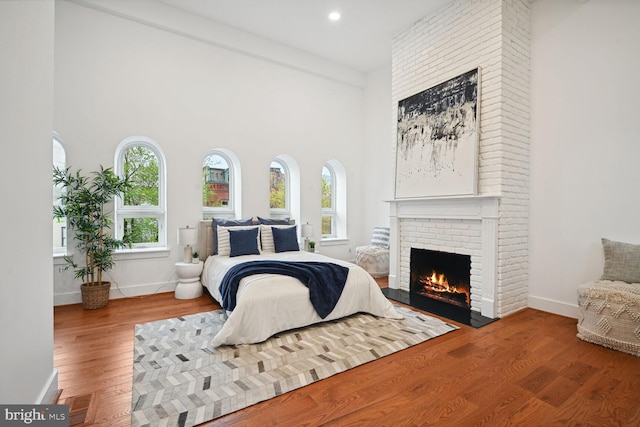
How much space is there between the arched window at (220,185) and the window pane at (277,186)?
72cm

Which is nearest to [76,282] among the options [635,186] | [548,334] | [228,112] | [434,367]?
[228,112]

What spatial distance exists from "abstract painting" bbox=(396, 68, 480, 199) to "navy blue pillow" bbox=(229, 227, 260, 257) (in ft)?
7.11

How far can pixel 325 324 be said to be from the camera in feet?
10.0

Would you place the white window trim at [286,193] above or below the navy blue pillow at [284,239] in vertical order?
above

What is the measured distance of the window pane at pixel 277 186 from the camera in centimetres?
561

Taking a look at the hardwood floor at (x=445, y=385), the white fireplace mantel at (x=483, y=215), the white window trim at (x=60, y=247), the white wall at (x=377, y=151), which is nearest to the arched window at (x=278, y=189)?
the white wall at (x=377, y=151)

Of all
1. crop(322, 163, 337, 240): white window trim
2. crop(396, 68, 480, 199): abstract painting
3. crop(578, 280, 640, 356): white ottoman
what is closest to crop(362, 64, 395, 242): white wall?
crop(322, 163, 337, 240): white window trim

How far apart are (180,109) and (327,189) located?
122 inches

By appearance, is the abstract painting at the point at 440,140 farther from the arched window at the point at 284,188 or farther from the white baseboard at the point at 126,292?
the white baseboard at the point at 126,292

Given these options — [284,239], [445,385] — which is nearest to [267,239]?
[284,239]

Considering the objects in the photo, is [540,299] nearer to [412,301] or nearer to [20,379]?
[412,301]

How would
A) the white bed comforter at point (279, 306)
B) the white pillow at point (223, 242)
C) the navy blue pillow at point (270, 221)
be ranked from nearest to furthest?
the white bed comforter at point (279, 306) < the white pillow at point (223, 242) < the navy blue pillow at point (270, 221)

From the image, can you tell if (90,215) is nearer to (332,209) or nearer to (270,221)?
(270,221)

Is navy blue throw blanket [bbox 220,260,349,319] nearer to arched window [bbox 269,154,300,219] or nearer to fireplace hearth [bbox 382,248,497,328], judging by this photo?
fireplace hearth [bbox 382,248,497,328]
